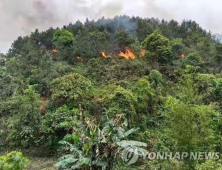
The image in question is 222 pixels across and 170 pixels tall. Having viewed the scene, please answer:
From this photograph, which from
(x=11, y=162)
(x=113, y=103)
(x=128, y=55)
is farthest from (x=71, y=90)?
(x=128, y=55)

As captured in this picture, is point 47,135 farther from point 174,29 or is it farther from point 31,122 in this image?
point 174,29

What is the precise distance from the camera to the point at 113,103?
1254cm

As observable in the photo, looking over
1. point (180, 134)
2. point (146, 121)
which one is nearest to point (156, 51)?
point (146, 121)

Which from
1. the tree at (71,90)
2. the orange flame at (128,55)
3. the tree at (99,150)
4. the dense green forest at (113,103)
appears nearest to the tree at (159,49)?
the dense green forest at (113,103)

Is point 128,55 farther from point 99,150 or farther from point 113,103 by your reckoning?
point 99,150

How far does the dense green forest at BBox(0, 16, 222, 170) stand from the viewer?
6828mm

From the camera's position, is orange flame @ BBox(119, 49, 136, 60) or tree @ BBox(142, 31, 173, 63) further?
orange flame @ BBox(119, 49, 136, 60)

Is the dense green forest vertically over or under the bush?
over

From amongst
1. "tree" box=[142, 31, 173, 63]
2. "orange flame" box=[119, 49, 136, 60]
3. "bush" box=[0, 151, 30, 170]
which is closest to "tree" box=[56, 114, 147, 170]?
"bush" box=[0, 151, 30, 170]

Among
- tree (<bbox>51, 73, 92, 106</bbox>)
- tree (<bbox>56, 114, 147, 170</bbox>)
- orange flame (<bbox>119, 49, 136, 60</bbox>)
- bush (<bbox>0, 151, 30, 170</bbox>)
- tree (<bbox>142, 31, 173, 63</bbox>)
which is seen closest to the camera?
bush (<bbox>0, 151, 30, 170</bbox>)

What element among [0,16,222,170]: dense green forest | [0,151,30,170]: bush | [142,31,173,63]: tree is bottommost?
[0,151,30,170]: bush

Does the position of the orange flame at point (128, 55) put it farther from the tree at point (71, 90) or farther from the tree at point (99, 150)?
the tree at point (99, 150)

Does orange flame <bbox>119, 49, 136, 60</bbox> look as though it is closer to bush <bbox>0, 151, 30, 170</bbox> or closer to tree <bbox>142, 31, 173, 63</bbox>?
tree <bbox>142, 31, 173, 63</bbox>

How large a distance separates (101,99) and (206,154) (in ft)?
24.8
